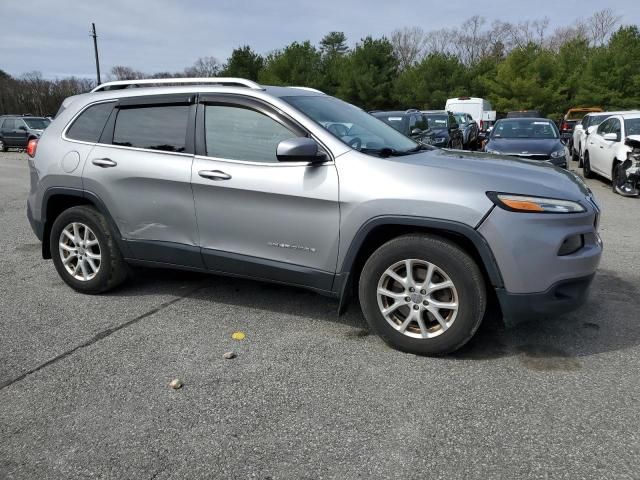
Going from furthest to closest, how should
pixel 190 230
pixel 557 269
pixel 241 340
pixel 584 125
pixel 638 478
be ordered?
pixel 584 125, pixel 190 230, pixel 241 340, pixel 557 269, pixel 638 478

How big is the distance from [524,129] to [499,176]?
10.0 metres

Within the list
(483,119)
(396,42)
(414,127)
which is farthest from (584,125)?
(396,42)

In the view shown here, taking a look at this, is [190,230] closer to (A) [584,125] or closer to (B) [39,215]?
(B) [39,215]

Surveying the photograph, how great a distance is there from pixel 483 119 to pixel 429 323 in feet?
99.9

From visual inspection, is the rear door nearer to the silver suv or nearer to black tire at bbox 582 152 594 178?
the silver suv

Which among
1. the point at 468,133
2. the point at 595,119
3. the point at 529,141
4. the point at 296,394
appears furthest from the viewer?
the point at 468,133

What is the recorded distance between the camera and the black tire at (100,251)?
4.40 m

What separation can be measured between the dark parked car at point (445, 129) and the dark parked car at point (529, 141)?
3.99 ft

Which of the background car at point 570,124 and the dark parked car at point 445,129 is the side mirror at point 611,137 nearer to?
the dark parked car at point 445,129

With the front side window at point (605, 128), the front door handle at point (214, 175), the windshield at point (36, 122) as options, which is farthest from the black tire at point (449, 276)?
the windshield at point (36, 122)

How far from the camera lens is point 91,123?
176 inches

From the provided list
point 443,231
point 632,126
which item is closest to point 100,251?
point 443,231

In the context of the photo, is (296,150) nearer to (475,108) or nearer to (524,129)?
(524,129)

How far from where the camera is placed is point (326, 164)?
3.45 metres
